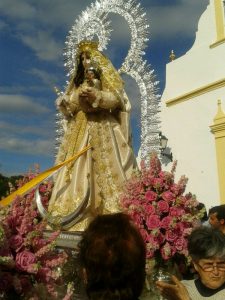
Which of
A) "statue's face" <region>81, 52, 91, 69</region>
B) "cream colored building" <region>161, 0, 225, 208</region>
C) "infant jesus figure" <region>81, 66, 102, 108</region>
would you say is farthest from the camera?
"cream colored building" <region>161, 0, 225, 208</region>

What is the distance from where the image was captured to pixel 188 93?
9984 mm

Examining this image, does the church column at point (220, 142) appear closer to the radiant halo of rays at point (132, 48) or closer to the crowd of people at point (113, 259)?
the radiant halo of rays at point (132, 48)

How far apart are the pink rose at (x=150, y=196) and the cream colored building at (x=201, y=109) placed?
614 centimetres

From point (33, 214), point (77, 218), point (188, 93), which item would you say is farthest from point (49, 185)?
point (188, 93)

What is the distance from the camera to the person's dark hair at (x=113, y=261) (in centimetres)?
111

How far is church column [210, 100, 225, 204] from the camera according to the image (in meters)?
8.66

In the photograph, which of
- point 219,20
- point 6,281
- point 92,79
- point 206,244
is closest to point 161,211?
point 206,244

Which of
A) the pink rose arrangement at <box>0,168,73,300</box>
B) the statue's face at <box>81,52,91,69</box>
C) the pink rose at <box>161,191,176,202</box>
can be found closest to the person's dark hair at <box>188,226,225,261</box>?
the pink rose arrangement at <box>0,168,73,300</box>

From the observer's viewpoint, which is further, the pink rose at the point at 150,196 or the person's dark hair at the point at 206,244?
the pink rose at the point at 150,196

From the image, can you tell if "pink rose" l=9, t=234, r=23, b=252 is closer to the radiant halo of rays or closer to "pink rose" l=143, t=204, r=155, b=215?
"pink rose" l=143, t=204, r=155, b=215

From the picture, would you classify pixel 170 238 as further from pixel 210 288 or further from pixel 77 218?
pixel 77 218

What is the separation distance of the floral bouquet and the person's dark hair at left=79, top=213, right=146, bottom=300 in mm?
1377

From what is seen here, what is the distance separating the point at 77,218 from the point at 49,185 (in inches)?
20.2

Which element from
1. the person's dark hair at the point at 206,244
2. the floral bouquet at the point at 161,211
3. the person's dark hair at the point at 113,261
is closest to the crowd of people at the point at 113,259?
the person's dark hair at the point at 113,261
